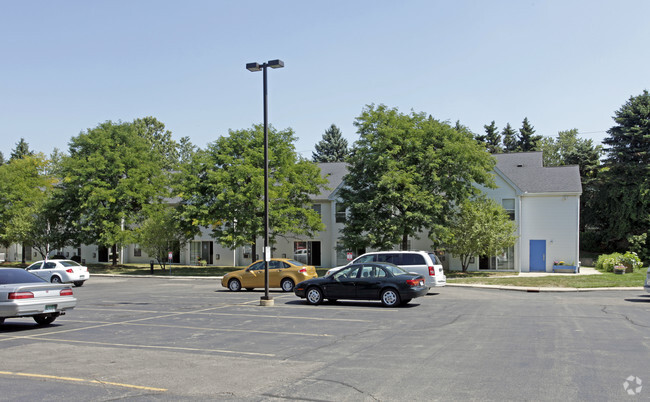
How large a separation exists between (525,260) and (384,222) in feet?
39.1

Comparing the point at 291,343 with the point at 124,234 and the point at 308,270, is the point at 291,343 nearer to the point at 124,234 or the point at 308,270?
the point at 308,270

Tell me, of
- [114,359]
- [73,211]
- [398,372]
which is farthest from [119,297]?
[73,211]

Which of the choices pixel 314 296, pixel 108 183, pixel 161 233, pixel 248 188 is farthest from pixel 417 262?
pixel 108 183

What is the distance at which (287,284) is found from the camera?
2403 centimetres

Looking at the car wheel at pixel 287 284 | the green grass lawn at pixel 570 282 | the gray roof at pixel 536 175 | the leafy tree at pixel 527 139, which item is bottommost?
the green grass lawn at pixel 570 282

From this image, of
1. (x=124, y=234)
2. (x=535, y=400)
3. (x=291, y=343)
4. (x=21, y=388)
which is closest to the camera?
(x=535, y=400)

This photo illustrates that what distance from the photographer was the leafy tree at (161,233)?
134 ft

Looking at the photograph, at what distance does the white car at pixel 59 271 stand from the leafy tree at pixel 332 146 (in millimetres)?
58827

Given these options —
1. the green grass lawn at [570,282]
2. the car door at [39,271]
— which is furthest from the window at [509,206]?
the car door at [39,271]

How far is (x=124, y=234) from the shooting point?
43188mm

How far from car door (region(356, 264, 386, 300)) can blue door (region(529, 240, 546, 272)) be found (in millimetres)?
24629

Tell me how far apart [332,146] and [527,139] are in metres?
30.0

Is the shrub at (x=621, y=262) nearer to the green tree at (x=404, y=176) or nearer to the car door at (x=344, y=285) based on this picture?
the green tree at (x=404, y=176)

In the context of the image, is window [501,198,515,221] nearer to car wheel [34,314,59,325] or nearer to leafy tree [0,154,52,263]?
car wheel [34,314,59,325]
